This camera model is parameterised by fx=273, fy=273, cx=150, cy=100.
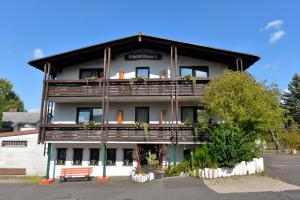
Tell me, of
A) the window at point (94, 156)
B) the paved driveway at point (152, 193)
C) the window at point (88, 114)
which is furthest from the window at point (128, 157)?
the paved driveway at point (152, 193)

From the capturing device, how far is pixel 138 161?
64.7 feet

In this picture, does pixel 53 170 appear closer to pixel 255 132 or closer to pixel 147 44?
pixel 147 44

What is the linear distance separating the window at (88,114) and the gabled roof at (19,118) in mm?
23530

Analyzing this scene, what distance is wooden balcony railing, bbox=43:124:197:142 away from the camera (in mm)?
18766

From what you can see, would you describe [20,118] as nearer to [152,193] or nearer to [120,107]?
[120,107]

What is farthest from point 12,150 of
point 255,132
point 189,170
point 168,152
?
point 255,132

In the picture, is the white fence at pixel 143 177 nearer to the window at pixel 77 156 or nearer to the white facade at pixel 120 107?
the white facade at pixel 120 107

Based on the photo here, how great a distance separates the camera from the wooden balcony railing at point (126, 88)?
64.0 feet

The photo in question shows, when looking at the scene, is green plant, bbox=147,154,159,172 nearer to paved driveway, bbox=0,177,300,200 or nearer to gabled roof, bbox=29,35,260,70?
paved driveway, bbox=0,177,300,200

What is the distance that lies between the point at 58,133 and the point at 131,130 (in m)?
5.30

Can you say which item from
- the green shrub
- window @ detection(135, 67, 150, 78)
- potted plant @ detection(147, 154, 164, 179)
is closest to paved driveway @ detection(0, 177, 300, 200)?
the green shrub

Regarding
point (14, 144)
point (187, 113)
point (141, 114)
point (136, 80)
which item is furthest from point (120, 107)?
point (14, 144)

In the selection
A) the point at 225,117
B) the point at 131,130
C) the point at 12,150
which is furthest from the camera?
the point at 12,150

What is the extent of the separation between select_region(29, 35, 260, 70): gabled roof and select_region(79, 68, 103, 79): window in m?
0.93
